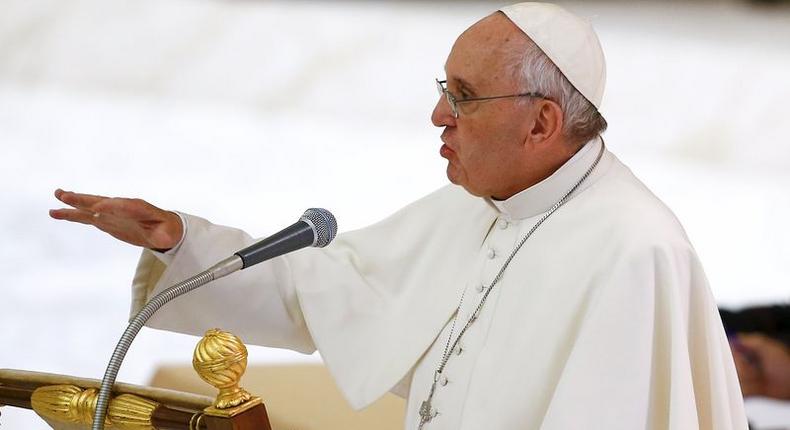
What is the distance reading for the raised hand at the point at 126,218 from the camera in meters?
2.54

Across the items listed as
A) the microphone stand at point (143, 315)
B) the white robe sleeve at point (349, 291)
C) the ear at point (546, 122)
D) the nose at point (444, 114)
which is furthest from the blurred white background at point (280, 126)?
the microphone stand at point (143, 315)

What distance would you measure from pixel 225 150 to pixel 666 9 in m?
4.95

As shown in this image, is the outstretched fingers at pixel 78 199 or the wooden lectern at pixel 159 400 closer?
the wooden lectern at pixel 159 400

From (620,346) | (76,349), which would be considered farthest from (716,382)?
(76,349)

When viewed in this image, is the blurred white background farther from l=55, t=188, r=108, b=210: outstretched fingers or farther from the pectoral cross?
l=55, t=188, r=108, b=210: outstretched fingers

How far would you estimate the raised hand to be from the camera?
8.34 ft

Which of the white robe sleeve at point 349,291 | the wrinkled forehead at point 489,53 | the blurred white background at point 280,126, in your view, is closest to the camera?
the wrinkled forehead at point 489,53

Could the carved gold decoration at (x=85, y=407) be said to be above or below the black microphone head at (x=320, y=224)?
below

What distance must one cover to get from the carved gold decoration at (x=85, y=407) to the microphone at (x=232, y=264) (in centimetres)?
4

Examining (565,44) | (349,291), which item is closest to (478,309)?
(349,291)

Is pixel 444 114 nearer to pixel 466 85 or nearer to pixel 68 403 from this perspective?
pixel 466 85

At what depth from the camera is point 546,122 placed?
8.80 feet

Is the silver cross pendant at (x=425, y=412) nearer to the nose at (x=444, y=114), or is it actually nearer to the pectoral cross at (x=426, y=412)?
the pectoral cross at (x=426, y=412)

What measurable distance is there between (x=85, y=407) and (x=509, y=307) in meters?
0.90
